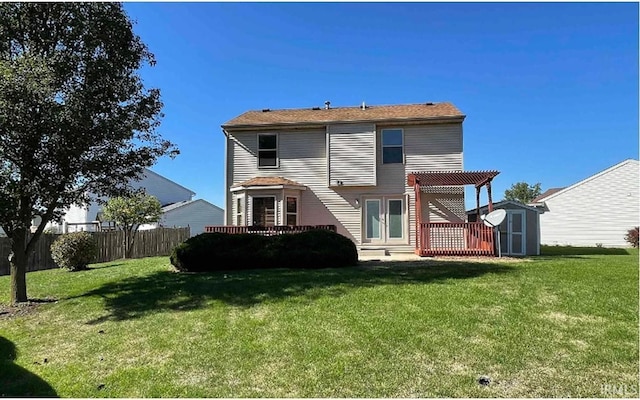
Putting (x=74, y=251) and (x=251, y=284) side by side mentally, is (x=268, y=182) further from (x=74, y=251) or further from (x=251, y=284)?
(x=251, y=284)

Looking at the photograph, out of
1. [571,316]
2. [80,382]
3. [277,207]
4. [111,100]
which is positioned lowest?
[80,382]

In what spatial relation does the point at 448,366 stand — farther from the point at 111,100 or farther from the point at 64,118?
the point at 111,100

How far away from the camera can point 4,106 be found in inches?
287

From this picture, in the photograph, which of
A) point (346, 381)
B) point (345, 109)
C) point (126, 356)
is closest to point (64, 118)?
point (126, 356)

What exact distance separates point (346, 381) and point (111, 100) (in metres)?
8.31

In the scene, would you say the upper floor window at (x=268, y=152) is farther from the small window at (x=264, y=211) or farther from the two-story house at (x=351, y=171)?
the small window at (x=264, y=211)

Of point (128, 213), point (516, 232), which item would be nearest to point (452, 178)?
point (516, 232)

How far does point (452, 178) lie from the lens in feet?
48.6

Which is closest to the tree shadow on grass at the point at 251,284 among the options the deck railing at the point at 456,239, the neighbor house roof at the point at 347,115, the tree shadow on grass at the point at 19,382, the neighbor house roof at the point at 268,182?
the tree shadow on grass at the point at 19,382

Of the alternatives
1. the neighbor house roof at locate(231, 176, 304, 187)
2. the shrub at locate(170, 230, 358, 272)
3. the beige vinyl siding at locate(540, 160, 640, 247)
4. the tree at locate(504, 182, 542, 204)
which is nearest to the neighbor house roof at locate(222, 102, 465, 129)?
the neighbor house roof at locate(231, 176, 304, 187)

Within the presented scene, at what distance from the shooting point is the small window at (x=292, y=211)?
16.6 meters

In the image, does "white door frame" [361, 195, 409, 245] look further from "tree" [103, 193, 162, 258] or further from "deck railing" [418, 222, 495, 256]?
"tree" [103, 193, 162, 258]

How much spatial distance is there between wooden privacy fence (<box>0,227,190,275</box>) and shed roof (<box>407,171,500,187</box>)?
45.5 ft

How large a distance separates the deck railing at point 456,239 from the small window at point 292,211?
5524 millimetres
